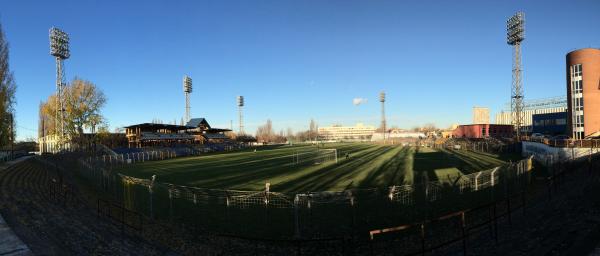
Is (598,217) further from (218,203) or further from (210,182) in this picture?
(210,182)

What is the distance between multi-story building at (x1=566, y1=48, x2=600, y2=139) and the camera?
4166 centimetres

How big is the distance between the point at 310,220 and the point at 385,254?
12.3ft

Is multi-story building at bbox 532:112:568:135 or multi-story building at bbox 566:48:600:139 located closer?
multi-story building at bbox 566:48:600:139

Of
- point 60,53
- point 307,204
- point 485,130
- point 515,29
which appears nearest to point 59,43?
point 60,53

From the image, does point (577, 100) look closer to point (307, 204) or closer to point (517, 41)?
point (517, 41)

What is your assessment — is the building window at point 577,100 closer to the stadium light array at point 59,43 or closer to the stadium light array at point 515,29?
the stadium light array at point 515,29

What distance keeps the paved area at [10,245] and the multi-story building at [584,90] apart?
53.8 meters

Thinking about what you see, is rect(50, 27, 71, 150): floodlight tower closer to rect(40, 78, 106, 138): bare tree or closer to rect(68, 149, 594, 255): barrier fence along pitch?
rect(40, 78, 106, 138): bare tree

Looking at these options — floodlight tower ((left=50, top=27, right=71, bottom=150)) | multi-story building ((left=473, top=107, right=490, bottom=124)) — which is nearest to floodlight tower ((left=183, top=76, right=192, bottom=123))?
floodlight tower ((left=50, top=27, right=71, bottom=150))

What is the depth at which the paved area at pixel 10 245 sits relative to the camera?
8750mm

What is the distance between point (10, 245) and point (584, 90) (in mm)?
56644

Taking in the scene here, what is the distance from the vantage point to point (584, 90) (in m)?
42.2

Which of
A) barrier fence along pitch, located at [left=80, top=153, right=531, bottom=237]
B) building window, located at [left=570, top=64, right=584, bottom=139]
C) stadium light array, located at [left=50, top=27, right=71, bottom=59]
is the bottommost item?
barrier fence along pitch, located at [left=80, top=153, right=531, bottom=237]

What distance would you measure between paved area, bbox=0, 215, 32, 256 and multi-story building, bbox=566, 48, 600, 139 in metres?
53.8
